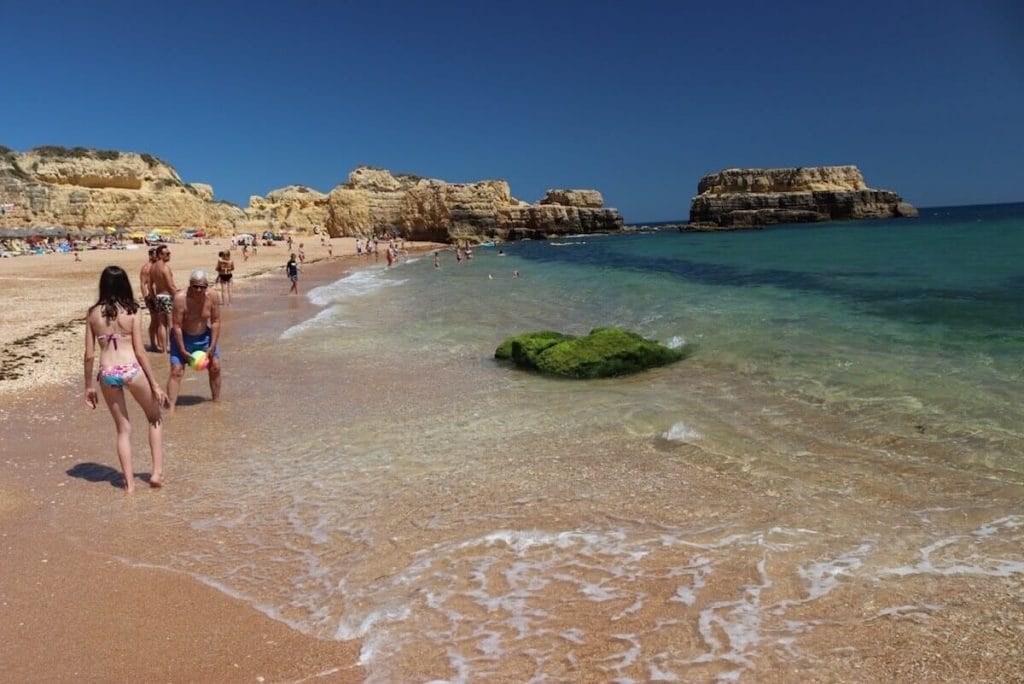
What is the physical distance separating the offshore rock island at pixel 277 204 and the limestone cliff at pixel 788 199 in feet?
49.9

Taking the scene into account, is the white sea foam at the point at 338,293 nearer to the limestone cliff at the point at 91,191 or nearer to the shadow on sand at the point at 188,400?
the shadow on sand at the point at 188,400

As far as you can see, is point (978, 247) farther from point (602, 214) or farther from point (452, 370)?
point (602, 214)

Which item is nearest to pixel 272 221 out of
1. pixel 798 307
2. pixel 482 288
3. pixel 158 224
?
pixel 158 224

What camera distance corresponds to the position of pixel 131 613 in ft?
10.8

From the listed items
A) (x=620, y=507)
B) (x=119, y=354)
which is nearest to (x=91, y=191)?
(x=119, y=354)

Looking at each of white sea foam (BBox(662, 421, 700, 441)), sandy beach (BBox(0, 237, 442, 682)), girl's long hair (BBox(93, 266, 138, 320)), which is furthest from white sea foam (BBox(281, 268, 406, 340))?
white sea foam (BBox(662, 421, 700, 441))

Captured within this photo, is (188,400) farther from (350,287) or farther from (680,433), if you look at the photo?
(350,287)

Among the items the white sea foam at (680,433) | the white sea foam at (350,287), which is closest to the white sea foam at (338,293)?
the white sea foam at (350,287)

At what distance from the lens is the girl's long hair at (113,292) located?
4652mm

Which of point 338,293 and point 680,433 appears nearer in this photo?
point 680,433

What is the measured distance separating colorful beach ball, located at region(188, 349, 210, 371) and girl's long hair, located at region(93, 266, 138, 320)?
8.31 feet

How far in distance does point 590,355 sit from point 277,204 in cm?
8296

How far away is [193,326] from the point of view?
725cm

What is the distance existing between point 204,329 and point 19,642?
4656mm
